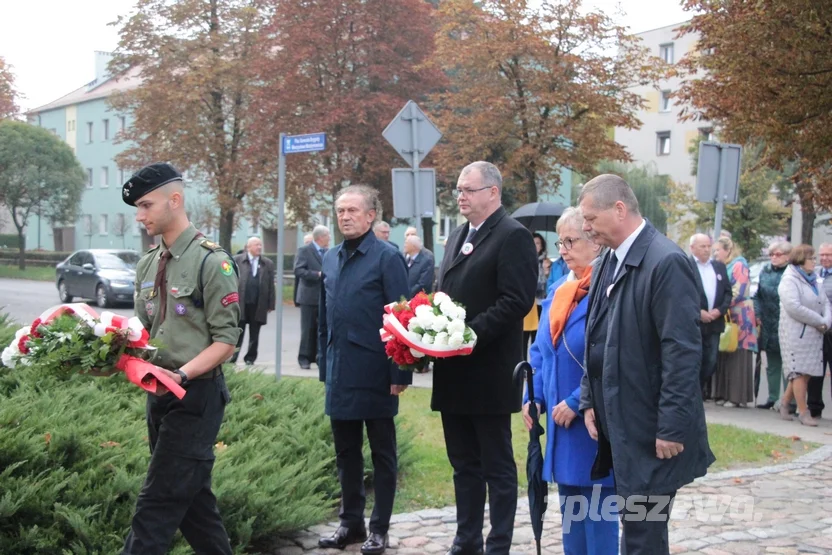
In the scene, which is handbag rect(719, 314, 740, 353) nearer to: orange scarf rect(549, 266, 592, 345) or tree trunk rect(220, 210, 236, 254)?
orange scarf rect(549, 266, 592, 345)

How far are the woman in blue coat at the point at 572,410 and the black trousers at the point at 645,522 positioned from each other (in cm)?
73

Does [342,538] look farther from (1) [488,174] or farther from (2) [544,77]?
(2) [544,77]

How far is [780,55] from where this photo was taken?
1206 cm

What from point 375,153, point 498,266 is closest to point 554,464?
point 498,266

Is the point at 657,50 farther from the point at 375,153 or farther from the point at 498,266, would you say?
the point at 498,266

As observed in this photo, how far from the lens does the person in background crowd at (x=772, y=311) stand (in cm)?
1123

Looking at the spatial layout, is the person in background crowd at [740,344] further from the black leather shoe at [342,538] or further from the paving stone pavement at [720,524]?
the black leather shoe at [342,538]

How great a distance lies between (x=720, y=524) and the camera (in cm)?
623

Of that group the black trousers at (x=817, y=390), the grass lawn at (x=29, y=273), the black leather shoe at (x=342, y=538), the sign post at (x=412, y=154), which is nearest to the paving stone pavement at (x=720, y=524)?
the black leather shoe at (x=342, y=538)

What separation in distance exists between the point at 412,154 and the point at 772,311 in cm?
481

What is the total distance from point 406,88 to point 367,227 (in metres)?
26.9

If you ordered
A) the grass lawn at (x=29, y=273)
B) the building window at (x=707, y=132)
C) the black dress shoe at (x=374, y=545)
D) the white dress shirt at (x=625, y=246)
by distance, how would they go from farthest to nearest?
the grass lawn at (x=29, y=273), the building window at (x=707, y=132), the black dress shoe at (x=374, y=545), the white dress shirt at (x=625, y=246)

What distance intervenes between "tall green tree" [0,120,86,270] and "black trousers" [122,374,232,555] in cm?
4891

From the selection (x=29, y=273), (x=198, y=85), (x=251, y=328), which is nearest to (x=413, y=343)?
(x=251, y=328)
